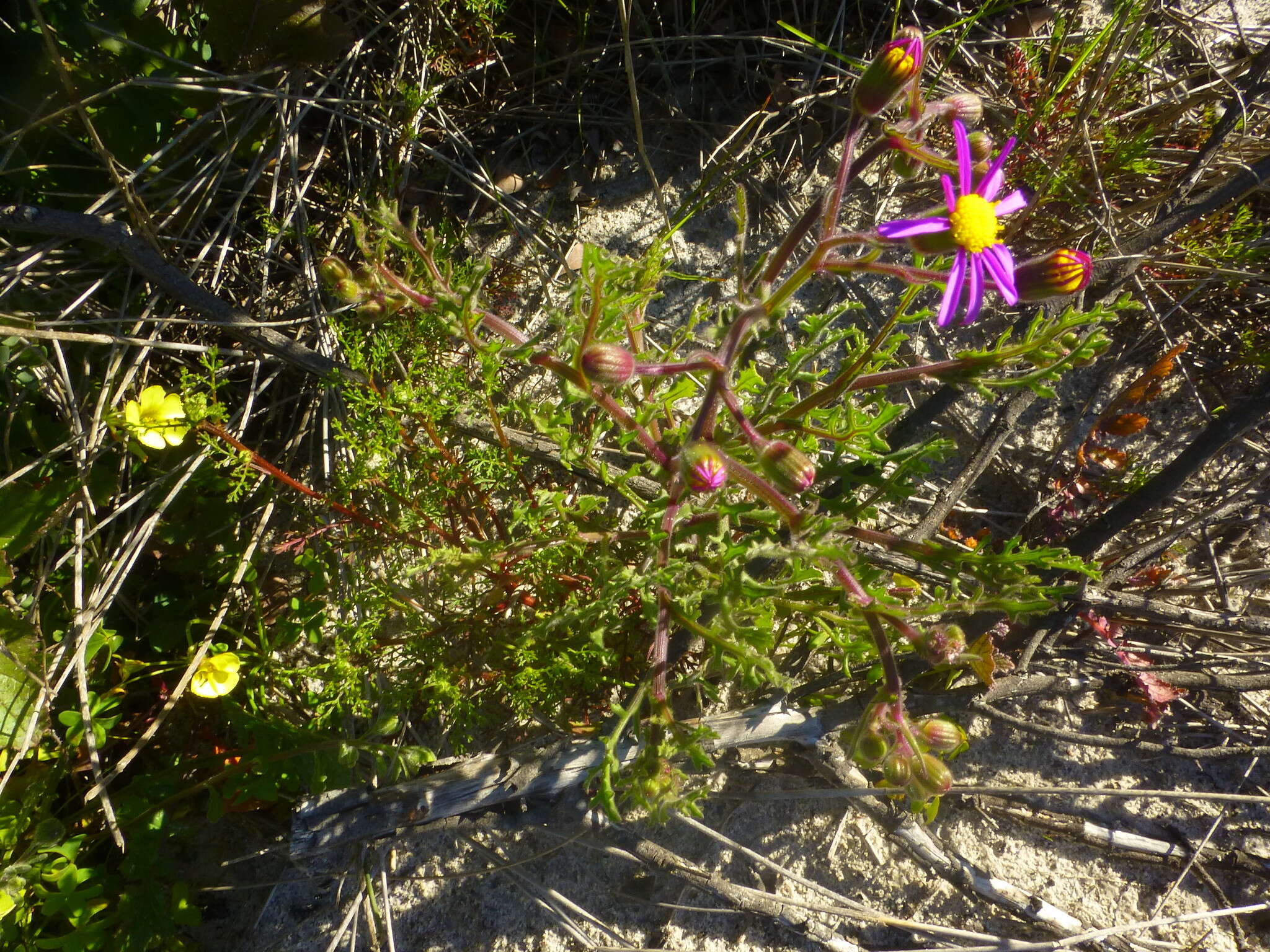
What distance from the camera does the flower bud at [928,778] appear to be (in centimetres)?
185

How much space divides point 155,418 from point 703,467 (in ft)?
5.51

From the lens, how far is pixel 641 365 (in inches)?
70.4

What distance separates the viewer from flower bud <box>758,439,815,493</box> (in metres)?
1.66

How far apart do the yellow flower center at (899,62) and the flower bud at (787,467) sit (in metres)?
0.77

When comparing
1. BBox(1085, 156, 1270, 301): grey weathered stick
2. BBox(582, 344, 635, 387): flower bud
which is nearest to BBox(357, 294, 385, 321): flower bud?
BBox(582, 344, 635, 387): flower bud

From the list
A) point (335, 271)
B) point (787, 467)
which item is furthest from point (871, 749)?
point (335, 271)

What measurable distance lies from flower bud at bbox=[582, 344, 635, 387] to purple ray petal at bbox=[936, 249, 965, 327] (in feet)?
2.08

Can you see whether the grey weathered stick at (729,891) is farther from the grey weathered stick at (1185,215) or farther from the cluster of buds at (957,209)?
the grey weathered stick at (1185,215)

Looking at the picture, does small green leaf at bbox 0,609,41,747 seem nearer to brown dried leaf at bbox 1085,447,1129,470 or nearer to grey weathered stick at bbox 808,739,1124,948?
grey weathered stick at bbox 808,739,1124,948

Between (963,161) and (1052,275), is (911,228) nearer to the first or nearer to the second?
(963,161)

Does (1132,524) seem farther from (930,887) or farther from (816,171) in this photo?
(816,171)

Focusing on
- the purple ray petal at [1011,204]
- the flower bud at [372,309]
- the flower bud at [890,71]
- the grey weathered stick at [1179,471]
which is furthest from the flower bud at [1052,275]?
the flower bud at [372,309]

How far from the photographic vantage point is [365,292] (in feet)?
6.56

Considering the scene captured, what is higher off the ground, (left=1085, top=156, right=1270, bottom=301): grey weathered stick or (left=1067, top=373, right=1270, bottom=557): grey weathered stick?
(left=1085, top=156, right=1270, bottom=301): grey weathered stick
